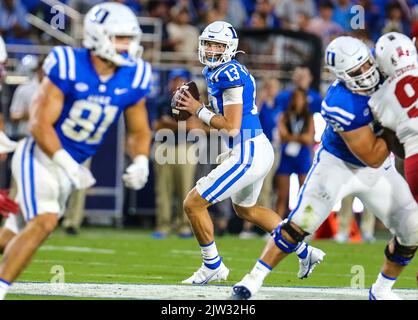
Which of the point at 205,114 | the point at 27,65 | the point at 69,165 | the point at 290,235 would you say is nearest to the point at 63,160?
the point at 69,165

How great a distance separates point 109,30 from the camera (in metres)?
5.65

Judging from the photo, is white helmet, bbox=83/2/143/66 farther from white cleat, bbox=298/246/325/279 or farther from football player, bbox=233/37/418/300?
white cleat, bbox=298/246/325/279

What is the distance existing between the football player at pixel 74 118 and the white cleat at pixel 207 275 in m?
1.59

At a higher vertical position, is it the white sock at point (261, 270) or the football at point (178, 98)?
the football at point (178, 98)

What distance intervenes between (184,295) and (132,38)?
158 centimetres

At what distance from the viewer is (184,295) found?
6.22m

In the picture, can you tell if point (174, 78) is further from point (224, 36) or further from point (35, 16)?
point (224, 36)

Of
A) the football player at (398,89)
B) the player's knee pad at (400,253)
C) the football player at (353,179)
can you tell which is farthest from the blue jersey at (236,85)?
the player's knee pad at (400,253)

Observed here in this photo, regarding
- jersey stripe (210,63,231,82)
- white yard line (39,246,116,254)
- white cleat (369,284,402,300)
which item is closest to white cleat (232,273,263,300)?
white cleat (369,284,402,300)

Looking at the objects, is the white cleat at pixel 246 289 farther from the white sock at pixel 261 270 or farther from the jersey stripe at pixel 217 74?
the jersey stripe at pixel 217 74

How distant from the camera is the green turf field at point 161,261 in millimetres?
7434

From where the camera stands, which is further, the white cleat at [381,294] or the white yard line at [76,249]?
the white yard line at [76,249]

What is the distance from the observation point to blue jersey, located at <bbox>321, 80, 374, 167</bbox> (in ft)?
19.4
